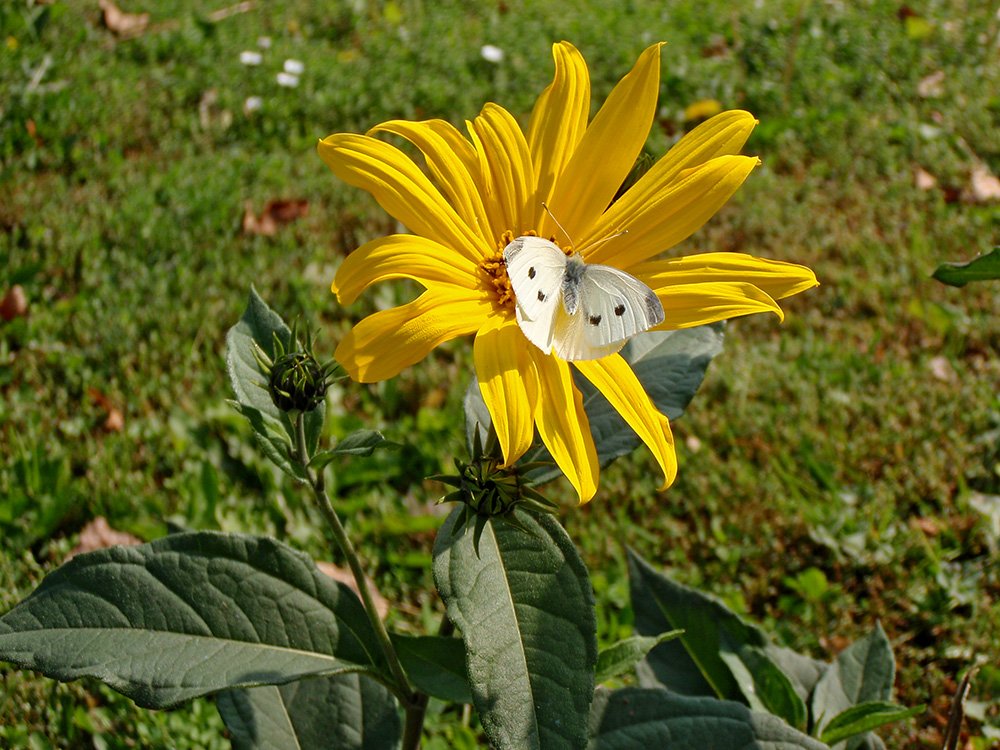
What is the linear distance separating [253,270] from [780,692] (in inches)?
90.2

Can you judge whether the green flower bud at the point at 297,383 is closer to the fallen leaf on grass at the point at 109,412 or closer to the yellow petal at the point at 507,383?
the yellow petal at the point at 507,383

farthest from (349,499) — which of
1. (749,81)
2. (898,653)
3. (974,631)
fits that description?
(749,81)

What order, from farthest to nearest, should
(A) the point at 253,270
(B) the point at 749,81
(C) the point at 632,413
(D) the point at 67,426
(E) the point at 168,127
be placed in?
(B) the point at 749,81 < (E) the point at 168,127 < (A) the point at 253,270 < (D) the point at 67,426 < (C) the point at 632,413

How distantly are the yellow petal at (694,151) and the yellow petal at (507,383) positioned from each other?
348 millimetres

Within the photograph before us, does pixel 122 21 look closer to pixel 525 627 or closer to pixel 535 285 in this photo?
pixel 535 285

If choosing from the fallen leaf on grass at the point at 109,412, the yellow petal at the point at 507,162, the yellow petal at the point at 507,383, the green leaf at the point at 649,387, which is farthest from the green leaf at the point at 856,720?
the fallen leaf on grass at the point at 109,412

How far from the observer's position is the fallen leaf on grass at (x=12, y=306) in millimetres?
3324

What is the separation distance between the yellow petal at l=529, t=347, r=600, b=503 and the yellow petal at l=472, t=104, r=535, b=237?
334 mm

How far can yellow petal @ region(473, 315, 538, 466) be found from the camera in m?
1.48

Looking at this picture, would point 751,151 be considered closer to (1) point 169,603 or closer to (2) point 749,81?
(2) point 749,81

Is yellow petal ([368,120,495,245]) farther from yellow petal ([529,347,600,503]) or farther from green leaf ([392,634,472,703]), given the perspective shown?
green leaf ([392,634,472,703])

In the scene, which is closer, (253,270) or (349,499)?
(349,499)

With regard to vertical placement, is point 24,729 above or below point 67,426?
below

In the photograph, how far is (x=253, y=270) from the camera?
363 cm
